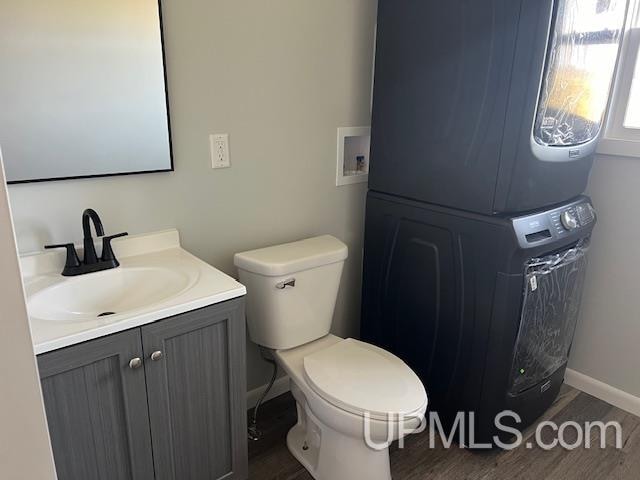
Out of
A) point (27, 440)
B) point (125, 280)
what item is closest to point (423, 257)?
point (125, 280)

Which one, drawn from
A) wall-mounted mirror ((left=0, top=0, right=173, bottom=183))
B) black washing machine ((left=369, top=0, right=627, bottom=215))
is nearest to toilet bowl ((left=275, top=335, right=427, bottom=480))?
black washing machine ((left=369, top=0, right=627, bottom=215))

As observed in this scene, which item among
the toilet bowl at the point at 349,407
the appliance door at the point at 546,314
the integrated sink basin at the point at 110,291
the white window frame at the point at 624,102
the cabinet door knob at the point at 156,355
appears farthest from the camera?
the white window frame at the point at 624,102

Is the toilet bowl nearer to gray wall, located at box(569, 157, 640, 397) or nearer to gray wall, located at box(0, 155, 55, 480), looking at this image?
gray wall, located at box(0, 155, 55, 480)

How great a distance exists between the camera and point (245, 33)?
1.65m

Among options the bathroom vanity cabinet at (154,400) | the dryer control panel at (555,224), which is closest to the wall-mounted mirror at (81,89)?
the bathroom vanity cabinet at (154,400)

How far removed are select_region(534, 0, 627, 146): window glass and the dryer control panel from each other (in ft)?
0.84

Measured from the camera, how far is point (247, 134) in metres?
1.76

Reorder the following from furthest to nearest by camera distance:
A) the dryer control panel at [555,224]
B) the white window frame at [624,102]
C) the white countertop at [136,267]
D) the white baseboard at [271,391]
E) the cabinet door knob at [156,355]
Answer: the white baseboard at [271,391] → the white window frame at [624,102] → the dryer control panel at [555,224] → the cabinet door knob at [156,355] → the white countertop at [136,267]

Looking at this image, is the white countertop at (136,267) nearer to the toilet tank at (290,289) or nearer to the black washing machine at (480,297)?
the toilet tank at (290,289)

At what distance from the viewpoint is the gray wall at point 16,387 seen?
522 millimetres

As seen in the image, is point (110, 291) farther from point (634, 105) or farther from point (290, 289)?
point (634, 105)

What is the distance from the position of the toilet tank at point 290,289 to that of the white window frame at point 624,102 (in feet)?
4.12

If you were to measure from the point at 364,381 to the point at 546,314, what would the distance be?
798mm

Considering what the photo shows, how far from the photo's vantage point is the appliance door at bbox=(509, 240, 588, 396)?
170cm
